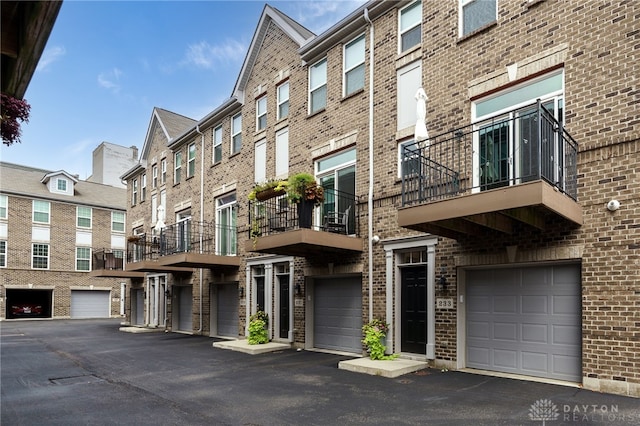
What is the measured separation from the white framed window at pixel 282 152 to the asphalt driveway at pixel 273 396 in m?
5.86

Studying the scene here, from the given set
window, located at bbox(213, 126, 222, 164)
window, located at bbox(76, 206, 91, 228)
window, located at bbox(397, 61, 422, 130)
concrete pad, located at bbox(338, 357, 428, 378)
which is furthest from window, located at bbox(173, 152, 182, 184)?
window, located at bbox(76, 206, 91, 228)

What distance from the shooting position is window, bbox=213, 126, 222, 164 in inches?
736

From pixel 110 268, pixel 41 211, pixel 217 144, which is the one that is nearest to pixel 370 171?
pixel 217 144

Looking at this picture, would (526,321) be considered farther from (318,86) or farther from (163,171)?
(163,171)

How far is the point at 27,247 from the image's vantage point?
3316 centimetres

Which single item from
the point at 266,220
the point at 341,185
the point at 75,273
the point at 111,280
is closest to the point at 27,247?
the point at 75,273

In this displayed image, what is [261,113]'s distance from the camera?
16484 mm

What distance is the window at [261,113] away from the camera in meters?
16.2

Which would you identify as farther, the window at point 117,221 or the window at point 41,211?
the window at point 117,221

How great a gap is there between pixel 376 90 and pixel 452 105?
7.97 feet

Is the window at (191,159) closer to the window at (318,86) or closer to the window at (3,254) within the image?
the window at (318,86)

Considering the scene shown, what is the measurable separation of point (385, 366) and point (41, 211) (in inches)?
1297

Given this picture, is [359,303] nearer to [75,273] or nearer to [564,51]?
[564,51]

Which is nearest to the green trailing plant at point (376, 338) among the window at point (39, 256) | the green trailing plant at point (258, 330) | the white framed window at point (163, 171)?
the green trailing plant at point (258, 330)
